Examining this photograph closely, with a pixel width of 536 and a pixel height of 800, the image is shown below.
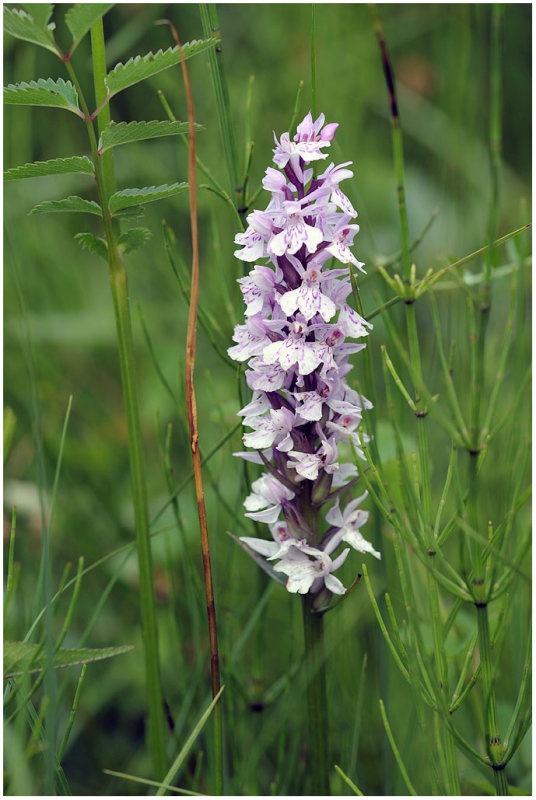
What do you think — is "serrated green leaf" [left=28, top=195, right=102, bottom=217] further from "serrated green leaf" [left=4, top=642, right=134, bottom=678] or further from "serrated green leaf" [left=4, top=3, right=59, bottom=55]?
"serrated green leaf" [left=4, top=642, right=134, bottom=678]

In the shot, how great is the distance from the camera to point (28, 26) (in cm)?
83

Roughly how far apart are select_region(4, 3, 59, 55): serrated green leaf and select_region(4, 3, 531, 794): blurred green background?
27cm

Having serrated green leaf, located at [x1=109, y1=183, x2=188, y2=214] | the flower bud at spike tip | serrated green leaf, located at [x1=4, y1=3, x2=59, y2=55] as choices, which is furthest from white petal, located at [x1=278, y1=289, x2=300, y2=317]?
serrated green leaf, located at [x1=4, y1=3, x2=59, y2=55]

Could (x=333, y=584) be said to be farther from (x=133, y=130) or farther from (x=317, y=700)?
(x=133, y=130)

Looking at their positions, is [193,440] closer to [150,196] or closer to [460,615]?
[150,196]

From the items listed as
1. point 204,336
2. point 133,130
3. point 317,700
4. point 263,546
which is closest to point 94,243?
point 133,130

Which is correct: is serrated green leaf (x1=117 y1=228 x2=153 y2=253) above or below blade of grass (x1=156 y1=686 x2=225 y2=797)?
above

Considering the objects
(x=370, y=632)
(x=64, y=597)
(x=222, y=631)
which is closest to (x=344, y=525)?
(x=222, y=631)

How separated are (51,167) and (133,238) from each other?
14 cm

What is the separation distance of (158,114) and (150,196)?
199cm

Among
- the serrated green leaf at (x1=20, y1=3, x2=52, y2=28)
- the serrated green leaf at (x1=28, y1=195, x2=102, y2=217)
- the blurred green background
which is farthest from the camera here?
the blurred green background

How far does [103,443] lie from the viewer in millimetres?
2074

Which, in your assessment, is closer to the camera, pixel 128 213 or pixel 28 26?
pixel 28 26

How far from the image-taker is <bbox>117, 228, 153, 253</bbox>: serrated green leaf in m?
0.98
